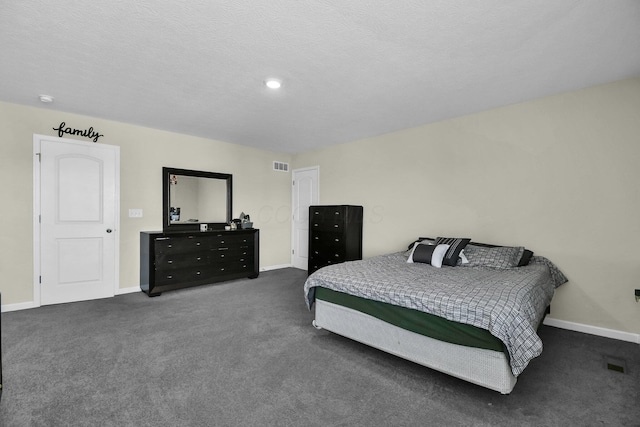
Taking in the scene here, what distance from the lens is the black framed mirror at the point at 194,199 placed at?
4.75 metres

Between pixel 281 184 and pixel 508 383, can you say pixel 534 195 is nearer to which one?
pixel 508 383

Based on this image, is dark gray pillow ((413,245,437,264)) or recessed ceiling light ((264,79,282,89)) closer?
recessed ceiling light ((264,79,282,89))

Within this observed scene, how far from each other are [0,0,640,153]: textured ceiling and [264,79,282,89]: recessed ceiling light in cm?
7

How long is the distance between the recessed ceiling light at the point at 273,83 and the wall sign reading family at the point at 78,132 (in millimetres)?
2726

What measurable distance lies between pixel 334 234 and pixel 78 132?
3.81 m

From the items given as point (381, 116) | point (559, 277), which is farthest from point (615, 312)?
point (381, 116)

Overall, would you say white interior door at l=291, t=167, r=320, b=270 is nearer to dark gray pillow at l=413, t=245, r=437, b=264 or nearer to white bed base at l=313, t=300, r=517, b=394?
dark gray pillow at l=413, t=245, r=437, b=264

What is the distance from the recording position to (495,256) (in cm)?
323

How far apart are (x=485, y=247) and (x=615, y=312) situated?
1244 mm

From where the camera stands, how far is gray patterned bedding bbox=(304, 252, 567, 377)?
190 centimetres

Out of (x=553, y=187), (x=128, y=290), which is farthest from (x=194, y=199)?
(x=553, y=187)

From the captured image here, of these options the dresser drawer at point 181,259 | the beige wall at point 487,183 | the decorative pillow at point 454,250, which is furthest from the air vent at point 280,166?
the decorative pillow at point 454,250

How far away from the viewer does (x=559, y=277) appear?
3174mm

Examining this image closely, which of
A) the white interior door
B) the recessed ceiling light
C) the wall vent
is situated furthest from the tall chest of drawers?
the wall vent
